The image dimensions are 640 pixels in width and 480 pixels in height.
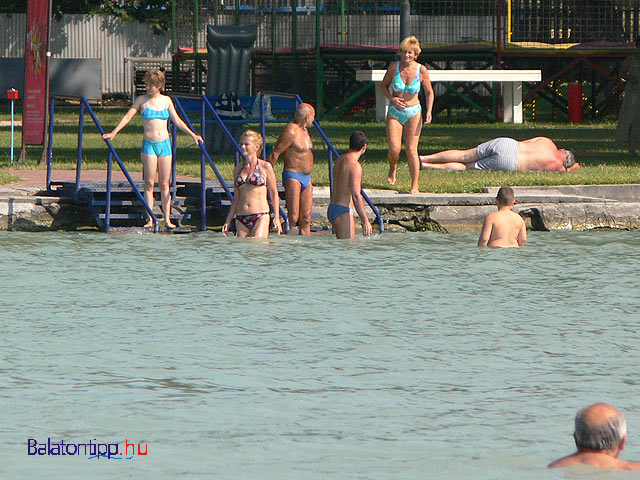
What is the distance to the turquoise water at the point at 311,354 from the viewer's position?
6762 millimetres

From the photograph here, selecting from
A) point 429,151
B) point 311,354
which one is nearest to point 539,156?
point 429,151

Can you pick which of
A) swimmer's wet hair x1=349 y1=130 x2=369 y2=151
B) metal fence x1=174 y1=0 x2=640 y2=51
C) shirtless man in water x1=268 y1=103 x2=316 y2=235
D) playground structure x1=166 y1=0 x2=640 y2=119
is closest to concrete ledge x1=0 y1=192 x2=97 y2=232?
shirtless man in water x1=268 y1=103 x2=316 y2=235

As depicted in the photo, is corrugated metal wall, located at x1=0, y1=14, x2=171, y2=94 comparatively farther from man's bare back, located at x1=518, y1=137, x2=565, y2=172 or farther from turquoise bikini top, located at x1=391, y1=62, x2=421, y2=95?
turquoise bikini top, located at x1=391, y1=62, x2=421, y2=95

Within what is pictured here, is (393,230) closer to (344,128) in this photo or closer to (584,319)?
(584,319)

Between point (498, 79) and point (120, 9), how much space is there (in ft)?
52.8

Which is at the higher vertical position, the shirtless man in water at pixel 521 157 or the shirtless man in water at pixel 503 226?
the shirtless man in water at pixel 521 157

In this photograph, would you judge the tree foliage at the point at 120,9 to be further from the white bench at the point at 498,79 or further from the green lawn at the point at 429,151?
the white bench at the point at 498,79

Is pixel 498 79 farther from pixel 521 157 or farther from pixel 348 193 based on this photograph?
pixel 348 193

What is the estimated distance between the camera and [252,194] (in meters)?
13.2

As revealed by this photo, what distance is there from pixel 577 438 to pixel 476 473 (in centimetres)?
77

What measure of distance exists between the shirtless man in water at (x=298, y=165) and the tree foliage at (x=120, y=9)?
85.1ft

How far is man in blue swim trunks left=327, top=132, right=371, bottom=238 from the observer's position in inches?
521

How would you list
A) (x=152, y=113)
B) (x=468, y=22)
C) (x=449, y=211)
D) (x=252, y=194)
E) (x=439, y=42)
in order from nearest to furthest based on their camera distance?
(x=252, y=194) < (x=152, y=113) < (x=449, y=211) < (x=468, y=22) < (x=439, y=42)

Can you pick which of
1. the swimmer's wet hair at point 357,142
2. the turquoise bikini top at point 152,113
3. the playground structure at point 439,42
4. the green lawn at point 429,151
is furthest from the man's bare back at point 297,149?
the playground structure at point 439,42
